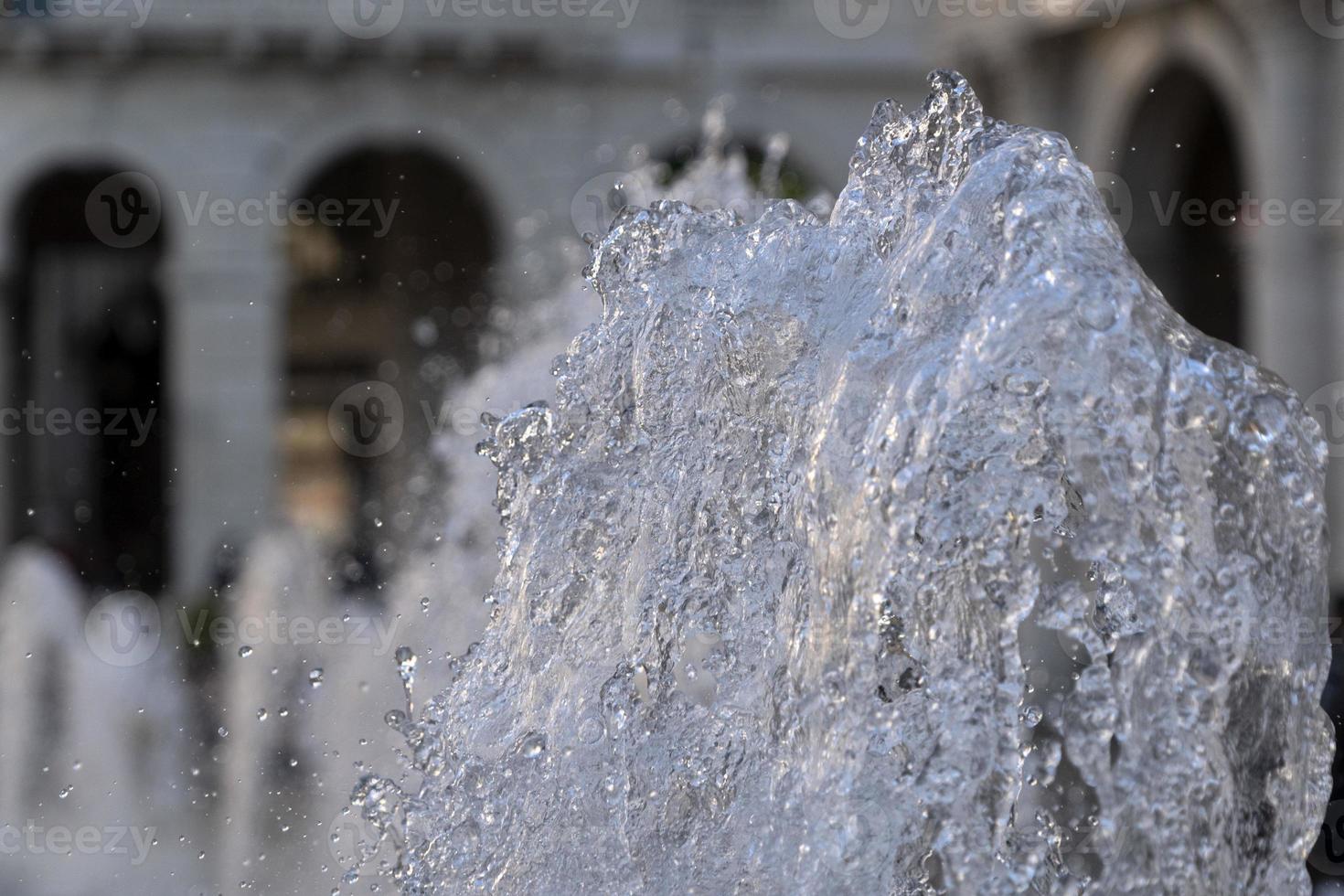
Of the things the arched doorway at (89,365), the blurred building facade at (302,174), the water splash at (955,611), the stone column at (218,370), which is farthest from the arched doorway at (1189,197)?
the arched doorway at (89,365)

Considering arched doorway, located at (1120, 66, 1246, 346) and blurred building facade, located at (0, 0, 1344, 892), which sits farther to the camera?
blurred building facade, located at (0, 0, 1344, 892)

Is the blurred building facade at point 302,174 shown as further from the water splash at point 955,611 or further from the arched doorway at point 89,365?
the water splash at point 955,611

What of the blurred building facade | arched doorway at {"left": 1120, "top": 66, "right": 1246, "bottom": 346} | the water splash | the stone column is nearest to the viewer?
the water splash

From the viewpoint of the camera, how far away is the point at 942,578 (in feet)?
7.57

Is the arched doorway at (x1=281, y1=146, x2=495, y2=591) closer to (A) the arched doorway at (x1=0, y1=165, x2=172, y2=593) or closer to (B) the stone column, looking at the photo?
(B) the stone column

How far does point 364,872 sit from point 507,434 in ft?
4.16

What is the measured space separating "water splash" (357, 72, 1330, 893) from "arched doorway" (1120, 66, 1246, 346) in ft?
32.5

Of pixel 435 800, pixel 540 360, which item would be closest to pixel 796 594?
pixel 435 800

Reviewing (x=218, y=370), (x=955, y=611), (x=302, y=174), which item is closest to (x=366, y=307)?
(x=302, y=174)

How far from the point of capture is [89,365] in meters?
20.7

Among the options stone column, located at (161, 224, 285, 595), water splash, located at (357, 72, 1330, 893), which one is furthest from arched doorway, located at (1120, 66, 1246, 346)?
water splash, located at (357, 72, 1330, 893)

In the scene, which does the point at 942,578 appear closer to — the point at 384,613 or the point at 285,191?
the point at 384,613

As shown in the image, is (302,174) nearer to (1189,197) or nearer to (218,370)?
(218,370)

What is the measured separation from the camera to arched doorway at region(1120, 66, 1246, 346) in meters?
12.9
